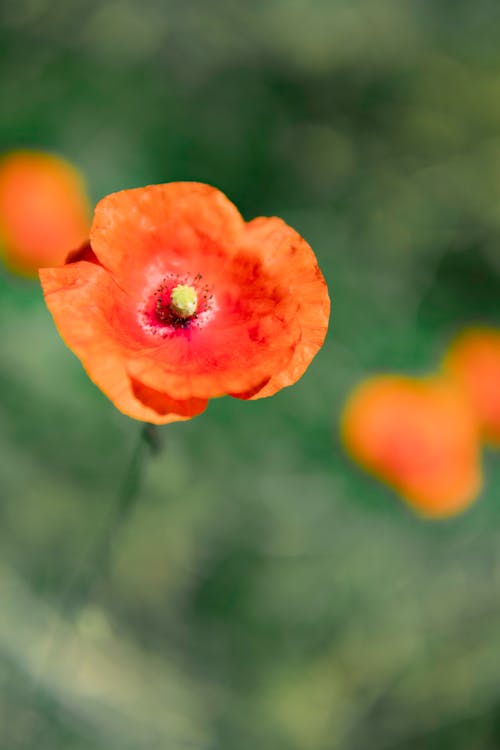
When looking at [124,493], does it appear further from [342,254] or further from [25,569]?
[342,254]

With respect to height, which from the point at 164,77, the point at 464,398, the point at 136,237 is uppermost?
the point at 164,77

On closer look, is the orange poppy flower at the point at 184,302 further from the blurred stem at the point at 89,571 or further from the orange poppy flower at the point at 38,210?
the orange poppy flower at the point at 38,210

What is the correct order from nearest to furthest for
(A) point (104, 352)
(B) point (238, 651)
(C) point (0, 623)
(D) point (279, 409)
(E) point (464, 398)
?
(A) point (104, 352), (C) point (0, 623), (B) point (238, 651), (D) point (279, 409), (E) point (464, 398)

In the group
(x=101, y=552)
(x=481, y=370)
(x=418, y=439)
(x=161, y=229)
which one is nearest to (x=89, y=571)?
(x=101, y=552)

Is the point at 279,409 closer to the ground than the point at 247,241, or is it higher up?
higher up

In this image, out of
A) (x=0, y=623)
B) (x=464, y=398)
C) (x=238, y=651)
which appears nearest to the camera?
(x=0, y=623)

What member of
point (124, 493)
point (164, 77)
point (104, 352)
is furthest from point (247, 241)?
point (164, 77)

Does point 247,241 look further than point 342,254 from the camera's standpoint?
No

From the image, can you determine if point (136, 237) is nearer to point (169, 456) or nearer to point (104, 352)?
point (104, 352)

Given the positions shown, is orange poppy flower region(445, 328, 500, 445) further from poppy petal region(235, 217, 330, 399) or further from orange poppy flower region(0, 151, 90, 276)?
poppy petal region(235, 217, 330, 399)
